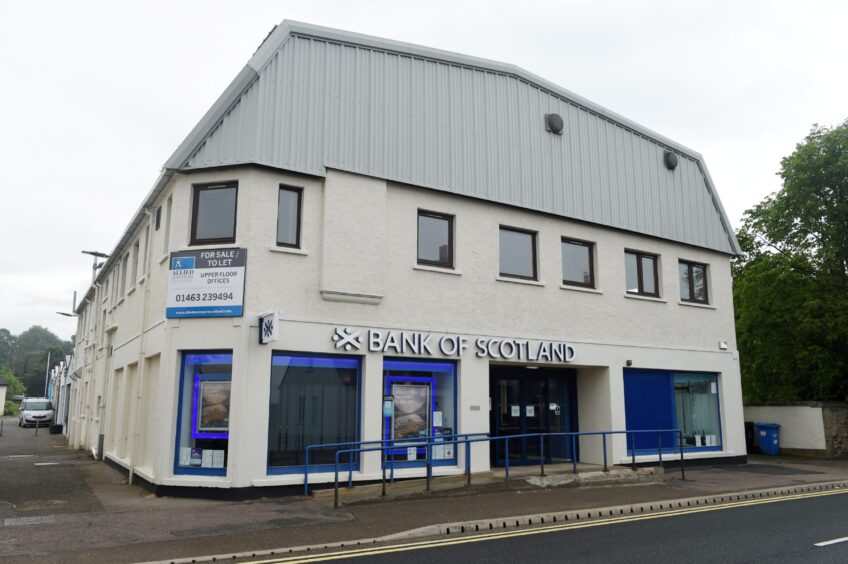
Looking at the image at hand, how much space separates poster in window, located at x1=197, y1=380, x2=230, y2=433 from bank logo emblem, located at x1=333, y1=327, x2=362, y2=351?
225 cm

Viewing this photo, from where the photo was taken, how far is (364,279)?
14141mm

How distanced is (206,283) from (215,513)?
4.34m

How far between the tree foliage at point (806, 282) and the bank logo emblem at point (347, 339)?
17.1 m

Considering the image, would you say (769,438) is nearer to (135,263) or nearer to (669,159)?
(669,159)

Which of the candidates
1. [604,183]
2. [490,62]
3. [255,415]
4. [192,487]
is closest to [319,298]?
[255,415]

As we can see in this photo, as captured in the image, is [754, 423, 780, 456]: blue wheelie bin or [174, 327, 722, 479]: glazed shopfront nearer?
[174, 327, 722, 479]: glazed shopfront

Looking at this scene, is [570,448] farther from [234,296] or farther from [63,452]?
[63,452]

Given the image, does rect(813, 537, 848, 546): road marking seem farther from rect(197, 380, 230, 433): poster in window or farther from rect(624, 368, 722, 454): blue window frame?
rect(197, 380, 230, 433): poster in window

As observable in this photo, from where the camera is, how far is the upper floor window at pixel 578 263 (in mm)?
17938

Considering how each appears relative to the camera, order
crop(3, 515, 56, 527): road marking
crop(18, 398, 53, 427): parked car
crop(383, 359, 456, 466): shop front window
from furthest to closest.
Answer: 1. crop(18, 398, 53, 427): parked car
2. crop(383, 359, 456, 466): shop front window
3. crop(3, 515, 56, 527): road marking

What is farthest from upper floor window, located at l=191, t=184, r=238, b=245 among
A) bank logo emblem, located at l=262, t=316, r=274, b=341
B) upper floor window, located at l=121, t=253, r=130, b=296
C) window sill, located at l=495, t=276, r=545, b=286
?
upper floor window, located at l=121, t=253, r=130, b=296

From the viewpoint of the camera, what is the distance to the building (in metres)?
13.2

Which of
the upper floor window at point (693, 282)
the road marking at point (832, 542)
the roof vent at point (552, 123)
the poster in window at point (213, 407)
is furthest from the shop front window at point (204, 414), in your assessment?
the upper floor window at point (693, 282)

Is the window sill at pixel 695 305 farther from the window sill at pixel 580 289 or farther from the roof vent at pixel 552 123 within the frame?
the roof vent at pixel 552 123
